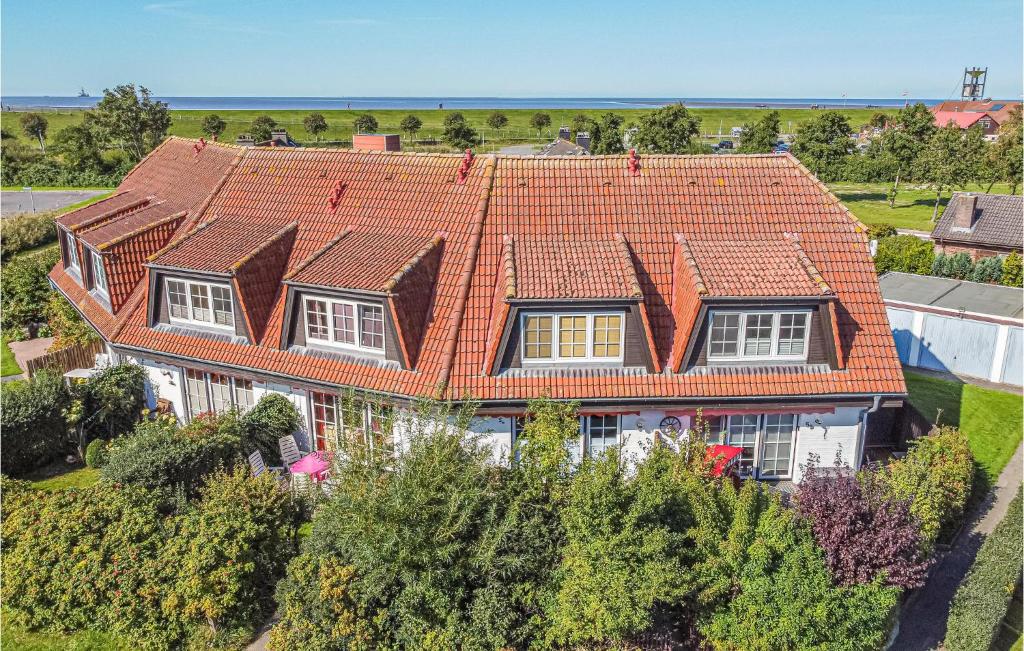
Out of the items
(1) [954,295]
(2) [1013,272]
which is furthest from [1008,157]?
(1) [954,295]

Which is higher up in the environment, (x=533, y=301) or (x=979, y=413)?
(x=533, y=301)

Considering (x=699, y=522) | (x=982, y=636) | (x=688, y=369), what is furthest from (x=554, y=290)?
(x=982, y=636)

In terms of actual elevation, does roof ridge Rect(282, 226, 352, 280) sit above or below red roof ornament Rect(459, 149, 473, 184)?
below

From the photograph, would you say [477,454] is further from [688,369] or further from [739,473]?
[739,473]

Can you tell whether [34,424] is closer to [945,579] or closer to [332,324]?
[332,324]

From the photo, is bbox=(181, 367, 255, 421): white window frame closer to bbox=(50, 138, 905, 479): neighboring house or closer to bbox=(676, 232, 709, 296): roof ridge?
bbox=(50, 138, 905, 479): neighboring house

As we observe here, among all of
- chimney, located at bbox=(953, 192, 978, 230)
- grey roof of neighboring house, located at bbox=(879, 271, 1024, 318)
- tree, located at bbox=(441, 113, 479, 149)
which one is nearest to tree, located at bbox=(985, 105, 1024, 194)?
chimney, located at bbox=(953, 192, 978, 230)
